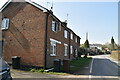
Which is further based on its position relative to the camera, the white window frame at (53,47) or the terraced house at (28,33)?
the white window frame at (53,47)

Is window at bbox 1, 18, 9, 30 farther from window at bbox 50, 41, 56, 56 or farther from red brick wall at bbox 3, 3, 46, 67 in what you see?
window at bbox 50, 41, 56, 56

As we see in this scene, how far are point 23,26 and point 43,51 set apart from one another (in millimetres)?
3365

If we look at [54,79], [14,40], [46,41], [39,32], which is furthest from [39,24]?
[54,79]

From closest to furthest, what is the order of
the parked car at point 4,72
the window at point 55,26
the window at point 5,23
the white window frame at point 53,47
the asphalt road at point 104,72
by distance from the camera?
the parked car at point 4,72 → the asphalt road at point 104,72 → the window at point 5,23 → the white window frame at point 53,47 → the window at point 55,26

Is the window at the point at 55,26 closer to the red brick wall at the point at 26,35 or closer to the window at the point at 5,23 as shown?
the red brick wall at the point at 26,35

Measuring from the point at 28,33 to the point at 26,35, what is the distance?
281 millimetres

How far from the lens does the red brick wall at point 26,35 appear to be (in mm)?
16438

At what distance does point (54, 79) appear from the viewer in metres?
11.3

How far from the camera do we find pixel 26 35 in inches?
667

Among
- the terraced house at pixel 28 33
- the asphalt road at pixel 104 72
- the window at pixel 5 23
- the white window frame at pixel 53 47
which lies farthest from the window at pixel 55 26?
the asphalt road at pixel 104 72

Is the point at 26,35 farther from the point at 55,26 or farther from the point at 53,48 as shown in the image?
the point at 55,26

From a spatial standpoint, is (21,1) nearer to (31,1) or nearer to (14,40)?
(31,1)

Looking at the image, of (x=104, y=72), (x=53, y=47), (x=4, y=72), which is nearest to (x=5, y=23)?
(x=53, y=47)

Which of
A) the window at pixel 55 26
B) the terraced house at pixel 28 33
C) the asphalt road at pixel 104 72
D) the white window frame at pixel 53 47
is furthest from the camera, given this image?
the window at pixel 55 26
